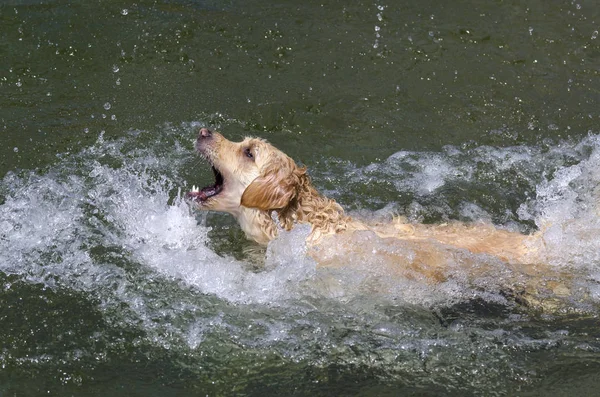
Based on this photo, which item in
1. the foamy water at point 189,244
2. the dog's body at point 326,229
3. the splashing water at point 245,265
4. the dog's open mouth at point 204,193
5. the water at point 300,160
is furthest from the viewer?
the dog's open mouth at point 204,193

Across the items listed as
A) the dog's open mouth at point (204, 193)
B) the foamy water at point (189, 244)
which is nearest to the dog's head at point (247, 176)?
the dog's open mouth at point (204, 193)

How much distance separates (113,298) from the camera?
6.29 m

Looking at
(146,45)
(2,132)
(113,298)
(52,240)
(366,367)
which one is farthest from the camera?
(146,45)

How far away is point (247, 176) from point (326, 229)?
2.55 feet

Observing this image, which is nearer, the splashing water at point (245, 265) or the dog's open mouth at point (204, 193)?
the splashing water at point (245, 265)

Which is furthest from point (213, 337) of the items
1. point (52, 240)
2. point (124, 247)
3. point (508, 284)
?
point (508, 284)

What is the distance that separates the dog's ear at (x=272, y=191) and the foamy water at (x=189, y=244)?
28 centimetres

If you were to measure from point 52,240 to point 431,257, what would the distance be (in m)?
3.19

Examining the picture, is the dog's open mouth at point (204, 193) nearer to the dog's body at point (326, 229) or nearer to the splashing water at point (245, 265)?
the dog's body at point (326, 229)

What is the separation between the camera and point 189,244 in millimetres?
7141

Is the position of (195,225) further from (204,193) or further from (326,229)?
(326,229)

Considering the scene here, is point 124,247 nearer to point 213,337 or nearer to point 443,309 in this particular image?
point 213,337

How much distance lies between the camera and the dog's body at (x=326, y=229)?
6469mm

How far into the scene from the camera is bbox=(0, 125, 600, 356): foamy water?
20.8 feet
